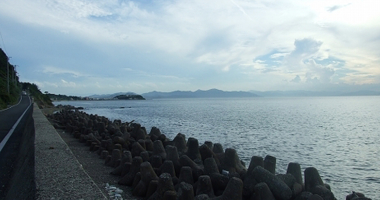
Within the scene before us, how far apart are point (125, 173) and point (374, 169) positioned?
9.61m

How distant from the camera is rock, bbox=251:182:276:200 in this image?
193 inches

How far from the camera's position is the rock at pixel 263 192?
491 cm

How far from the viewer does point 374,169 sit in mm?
11406

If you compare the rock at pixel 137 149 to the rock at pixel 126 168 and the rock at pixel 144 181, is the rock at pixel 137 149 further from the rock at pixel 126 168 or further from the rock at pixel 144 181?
the rock at pixel 144 181

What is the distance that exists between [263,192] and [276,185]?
1.42 ft

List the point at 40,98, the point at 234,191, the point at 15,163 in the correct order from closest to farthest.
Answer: the point at 234,191 → the point at 15,163 → the point at 40,98

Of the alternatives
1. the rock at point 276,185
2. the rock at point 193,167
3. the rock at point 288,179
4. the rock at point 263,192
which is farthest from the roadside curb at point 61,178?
the rock at point 288,179

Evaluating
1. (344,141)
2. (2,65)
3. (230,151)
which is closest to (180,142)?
(230,151)

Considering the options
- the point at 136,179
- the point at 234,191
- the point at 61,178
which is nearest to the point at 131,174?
the point at 136,179

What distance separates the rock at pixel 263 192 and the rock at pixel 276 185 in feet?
0.81

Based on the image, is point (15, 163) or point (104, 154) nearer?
point (15, 163)

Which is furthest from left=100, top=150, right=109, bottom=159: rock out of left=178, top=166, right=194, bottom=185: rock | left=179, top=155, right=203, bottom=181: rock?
left=178, top=166, right=194, bottom=185: rock

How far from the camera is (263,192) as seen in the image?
194 inches

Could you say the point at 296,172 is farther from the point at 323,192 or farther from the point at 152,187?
the point at 152,187
